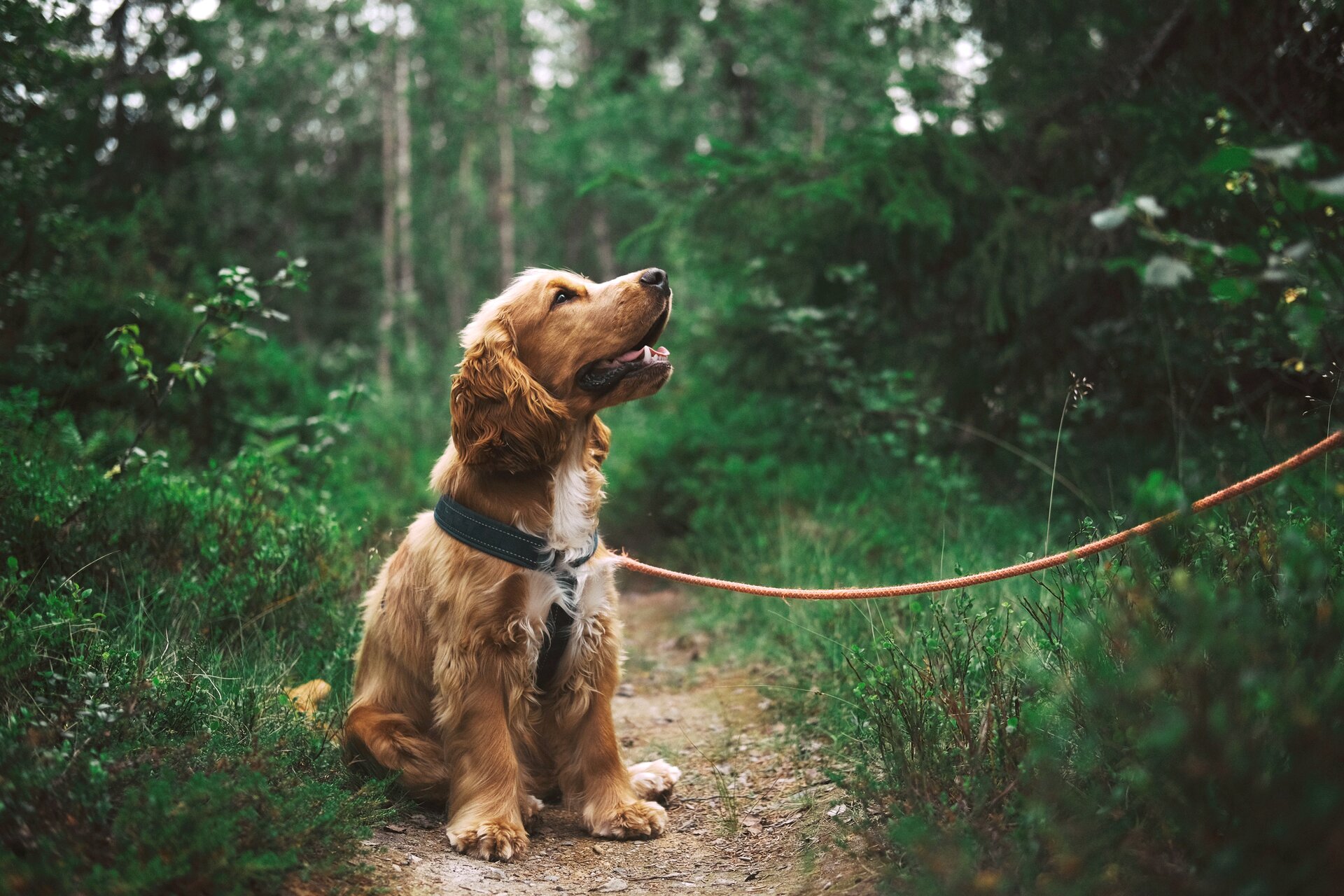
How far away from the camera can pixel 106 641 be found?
10.4ft

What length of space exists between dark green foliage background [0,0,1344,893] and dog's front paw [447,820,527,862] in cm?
31

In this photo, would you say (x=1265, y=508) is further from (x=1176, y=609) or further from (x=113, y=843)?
(x=113, y=843)

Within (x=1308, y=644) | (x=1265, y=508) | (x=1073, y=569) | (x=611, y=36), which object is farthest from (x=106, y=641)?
(x=611, y=36)

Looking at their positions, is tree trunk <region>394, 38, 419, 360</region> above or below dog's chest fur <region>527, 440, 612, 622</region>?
above

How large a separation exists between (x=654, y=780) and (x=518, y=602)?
943 mm

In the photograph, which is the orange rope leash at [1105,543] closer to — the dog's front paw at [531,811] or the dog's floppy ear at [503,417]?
the dog's floppy ear at [503,417]

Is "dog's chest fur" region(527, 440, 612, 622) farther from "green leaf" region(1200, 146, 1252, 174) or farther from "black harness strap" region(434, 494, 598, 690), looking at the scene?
"green leaf" region(1200, 146, 1252, 174)

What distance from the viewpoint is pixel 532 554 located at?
10.3ft

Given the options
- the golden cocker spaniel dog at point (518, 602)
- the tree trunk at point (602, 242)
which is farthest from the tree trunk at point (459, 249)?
the golden cocker spaniel dog at point (518, 602)

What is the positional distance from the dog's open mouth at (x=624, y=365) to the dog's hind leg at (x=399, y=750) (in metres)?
1.42

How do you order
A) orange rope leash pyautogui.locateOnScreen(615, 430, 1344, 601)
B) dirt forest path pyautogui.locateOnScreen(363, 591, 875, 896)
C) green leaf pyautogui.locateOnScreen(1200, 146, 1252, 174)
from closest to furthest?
1. green leaf pyautogui.locateOnScreen(1200, 146, 1252, 174)
2. orange rope leash pyautogui.locateOnScreen(615, 430, 1344, 601)
3. dirt forest path pyautogui.locateOnScreen(363, 591, 875, 896)

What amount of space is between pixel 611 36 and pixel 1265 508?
794 inches

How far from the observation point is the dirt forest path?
2.71 meters

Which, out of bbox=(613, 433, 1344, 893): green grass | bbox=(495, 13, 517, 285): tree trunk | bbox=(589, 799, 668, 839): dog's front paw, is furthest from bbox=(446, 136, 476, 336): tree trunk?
bbox=(613, 433, 1344, 893): green grass
